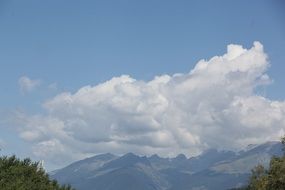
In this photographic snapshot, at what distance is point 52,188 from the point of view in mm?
102750

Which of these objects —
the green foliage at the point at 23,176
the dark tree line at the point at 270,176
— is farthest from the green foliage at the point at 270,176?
the green foliage at the point at 23,176

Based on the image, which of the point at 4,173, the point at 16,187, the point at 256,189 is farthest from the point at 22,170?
the point at 256,189

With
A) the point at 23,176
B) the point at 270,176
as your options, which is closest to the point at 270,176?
the point at 270,176

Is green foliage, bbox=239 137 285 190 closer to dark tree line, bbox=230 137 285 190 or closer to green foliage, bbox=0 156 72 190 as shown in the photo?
dark tree line, bbox=230 137 285 190

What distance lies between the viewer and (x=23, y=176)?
3922 inches

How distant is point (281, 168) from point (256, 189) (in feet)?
16.1

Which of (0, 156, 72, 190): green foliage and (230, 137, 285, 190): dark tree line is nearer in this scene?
(230, 137, 285, 190): dark tree line

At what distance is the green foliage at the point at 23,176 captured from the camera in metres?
93.8

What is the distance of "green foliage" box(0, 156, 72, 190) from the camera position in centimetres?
9381

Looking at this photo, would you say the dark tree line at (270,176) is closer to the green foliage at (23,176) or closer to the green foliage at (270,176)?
the green foliage at (270,176)

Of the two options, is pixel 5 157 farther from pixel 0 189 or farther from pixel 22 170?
pixel 0 189

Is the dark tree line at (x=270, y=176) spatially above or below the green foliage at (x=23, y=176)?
below

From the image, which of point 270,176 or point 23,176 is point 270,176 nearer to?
point 270,176

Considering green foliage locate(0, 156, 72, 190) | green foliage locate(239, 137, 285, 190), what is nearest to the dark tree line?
green foliage locate(239, 137, 285, 190)
